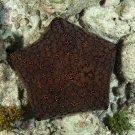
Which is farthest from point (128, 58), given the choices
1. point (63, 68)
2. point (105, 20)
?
point (63, 68)

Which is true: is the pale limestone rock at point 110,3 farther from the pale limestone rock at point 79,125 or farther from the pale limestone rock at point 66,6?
the pale limestone rock at point 79,125

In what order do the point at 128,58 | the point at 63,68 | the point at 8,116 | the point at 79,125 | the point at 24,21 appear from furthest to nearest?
the point at 79,125 < the point at 24,21 < the point at 128,58 < the point at 8,116 < the point at 63,68

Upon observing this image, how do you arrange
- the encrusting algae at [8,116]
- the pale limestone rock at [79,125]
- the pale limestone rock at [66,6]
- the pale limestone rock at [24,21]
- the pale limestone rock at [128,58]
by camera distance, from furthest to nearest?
1. the pale limestone rock at [79,125]
2. the pale limestone rock at [24,21]
3. the pale limestone rock at [128,58]
4. the pale limestone rock at [66,6]
5. the encrusting algae at [8,116]

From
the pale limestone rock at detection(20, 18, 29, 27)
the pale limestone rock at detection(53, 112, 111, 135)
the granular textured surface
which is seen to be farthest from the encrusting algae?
the pale limestone rock at detection(20, 18, 29, 27)

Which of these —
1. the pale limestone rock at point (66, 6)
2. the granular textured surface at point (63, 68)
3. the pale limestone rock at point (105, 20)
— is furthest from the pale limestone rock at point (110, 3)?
the granular textured surface at point (63, 68)

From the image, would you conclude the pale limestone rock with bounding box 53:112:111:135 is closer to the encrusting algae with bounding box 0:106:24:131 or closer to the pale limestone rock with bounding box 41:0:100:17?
the encrusting algae with bounding box 0:106:24:131

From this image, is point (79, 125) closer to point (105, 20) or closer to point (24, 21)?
point (105, 20)
